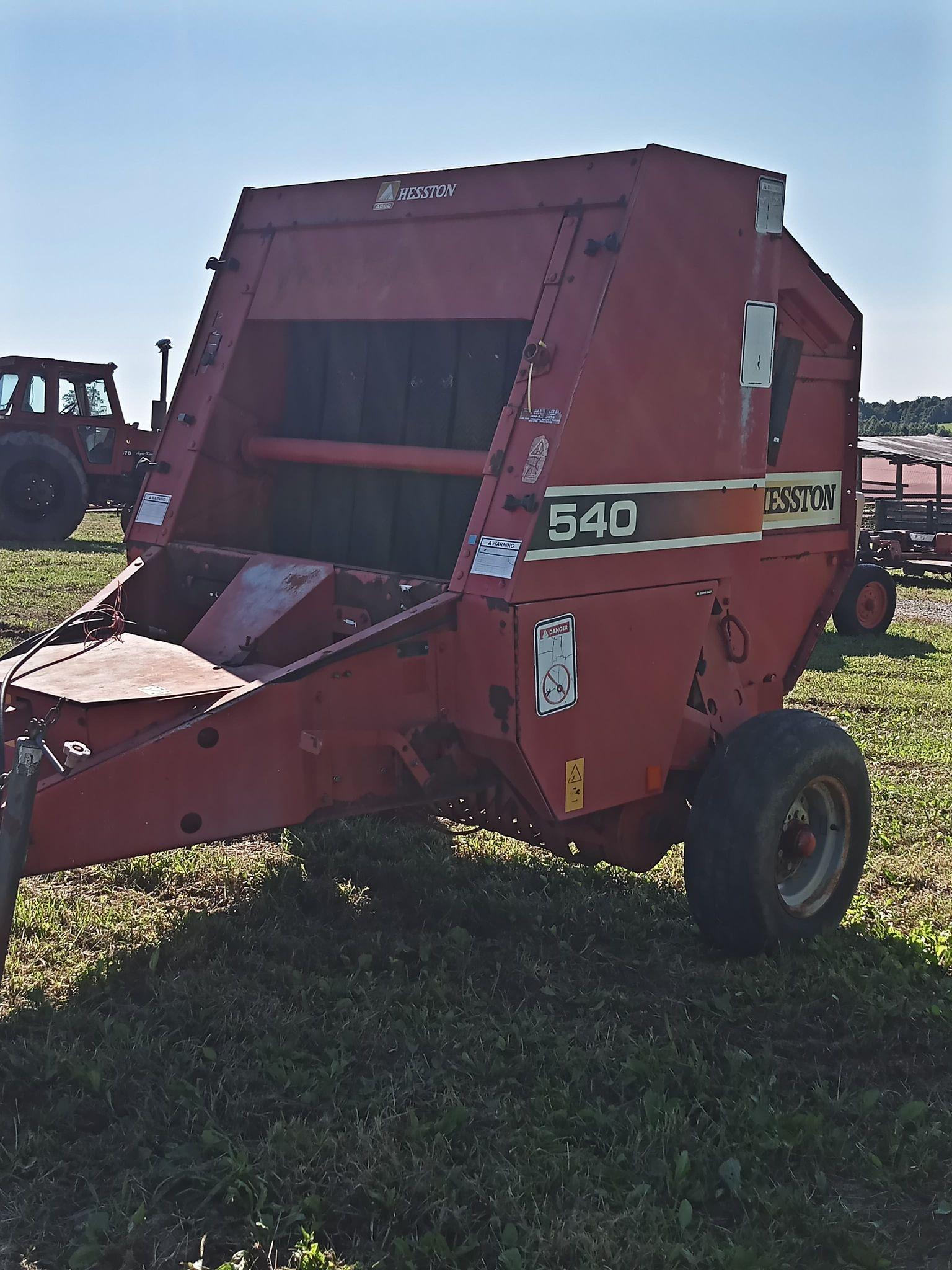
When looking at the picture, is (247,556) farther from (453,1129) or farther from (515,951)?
(453,1129)

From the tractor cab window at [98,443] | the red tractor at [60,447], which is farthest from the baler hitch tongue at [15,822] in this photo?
the tractor cab window at [98,443]

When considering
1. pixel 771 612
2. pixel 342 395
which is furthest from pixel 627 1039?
pixel 342 395

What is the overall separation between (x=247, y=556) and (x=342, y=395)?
0.72m

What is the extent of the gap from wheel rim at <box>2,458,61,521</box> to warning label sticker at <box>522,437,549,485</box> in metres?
13.9

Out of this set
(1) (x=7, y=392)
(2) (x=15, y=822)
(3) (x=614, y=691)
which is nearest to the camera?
(2) (x=15, y=822)

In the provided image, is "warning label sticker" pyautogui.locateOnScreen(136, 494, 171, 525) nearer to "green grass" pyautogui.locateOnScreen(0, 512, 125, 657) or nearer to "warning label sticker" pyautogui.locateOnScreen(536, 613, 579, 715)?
"warning label sticker" pyautogui.locateOnScreen(536, 613, 579, 715)

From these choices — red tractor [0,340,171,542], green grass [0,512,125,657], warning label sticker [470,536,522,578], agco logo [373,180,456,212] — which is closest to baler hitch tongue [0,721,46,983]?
warning label sticker [470,536,522,578]

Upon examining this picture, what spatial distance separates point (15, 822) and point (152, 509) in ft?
6.68

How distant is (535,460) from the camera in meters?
3.63

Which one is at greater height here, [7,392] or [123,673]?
[7,392]

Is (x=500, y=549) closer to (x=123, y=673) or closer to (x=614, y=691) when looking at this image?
(x=614, y=691)

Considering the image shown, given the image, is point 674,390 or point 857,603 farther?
point 857,603

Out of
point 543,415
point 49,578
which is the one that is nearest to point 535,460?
point 543,415

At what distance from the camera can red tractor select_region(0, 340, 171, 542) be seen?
1627 centimetres
